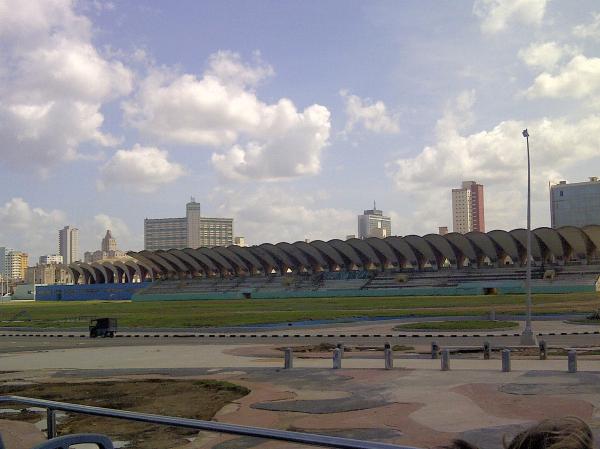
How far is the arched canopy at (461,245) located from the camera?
118312mm

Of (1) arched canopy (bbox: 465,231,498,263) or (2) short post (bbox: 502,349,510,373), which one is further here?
(1) arched canopy (bbox: 465,231,498,263)

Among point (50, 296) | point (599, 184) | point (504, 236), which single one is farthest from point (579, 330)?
point (599, 184)

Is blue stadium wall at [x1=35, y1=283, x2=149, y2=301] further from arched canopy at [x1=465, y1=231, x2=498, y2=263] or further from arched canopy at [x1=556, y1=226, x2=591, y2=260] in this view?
arched canopy at [x1=556, y1=226, x2=591, y2=260]

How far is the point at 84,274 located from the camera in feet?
560

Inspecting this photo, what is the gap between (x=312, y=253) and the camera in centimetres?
13412

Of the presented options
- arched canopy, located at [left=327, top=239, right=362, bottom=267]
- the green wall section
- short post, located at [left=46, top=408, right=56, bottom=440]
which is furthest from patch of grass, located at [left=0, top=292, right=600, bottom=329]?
arched canopy, located at [left=327, top=239, right=362, bottom=267]

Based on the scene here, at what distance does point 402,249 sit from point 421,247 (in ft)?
12.3

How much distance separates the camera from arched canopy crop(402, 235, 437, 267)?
122500 millimetres

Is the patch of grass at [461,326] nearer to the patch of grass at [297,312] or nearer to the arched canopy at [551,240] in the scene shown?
the patch of grass at [297,312]

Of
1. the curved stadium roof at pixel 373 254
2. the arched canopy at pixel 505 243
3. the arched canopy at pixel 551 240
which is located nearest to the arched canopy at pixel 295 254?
the curved stadium roof at pixel 373 254

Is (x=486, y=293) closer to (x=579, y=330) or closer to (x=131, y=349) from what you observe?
(x=579, y=330)

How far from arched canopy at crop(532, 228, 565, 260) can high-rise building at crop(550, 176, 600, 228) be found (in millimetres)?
78869

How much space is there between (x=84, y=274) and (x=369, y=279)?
275ft

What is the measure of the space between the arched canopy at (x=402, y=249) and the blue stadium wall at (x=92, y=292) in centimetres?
5569
